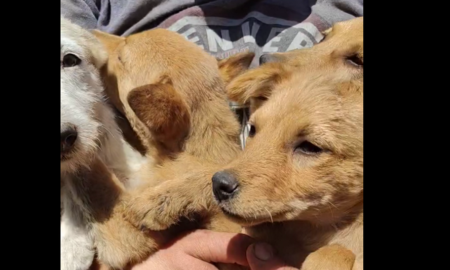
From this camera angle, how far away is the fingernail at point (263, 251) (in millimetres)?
1940

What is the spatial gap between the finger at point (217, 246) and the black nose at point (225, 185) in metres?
0.37

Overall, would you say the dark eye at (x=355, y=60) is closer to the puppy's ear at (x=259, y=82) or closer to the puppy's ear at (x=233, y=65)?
the puppy's ear at (x=259, y=82)

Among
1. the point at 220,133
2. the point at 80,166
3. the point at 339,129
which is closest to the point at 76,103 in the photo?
the point at 80,166

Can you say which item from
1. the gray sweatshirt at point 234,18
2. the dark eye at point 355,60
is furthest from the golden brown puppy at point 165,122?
the dark eye at point 355,60

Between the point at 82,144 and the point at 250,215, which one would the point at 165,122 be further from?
the point at 250,215

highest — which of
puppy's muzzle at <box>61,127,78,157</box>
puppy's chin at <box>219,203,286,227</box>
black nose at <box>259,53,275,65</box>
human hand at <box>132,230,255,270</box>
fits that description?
black nose at <box>259,53,275,65</box>

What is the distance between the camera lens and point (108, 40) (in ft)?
9.49

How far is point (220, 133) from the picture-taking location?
8.70 feet

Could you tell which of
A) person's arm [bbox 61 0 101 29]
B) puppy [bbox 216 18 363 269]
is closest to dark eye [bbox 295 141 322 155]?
puppy [bbox 216 18 363 269]

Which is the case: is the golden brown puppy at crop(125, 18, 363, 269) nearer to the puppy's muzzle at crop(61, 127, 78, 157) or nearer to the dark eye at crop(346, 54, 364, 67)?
the dark eye at crop(346, 54, 364, 67)

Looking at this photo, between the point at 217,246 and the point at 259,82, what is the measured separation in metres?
0.72

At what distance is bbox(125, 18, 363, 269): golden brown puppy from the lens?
1.80 m

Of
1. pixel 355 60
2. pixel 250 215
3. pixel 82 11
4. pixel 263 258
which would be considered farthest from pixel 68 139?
pixel 82 11

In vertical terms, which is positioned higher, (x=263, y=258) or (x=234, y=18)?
(x=234, y=18)
